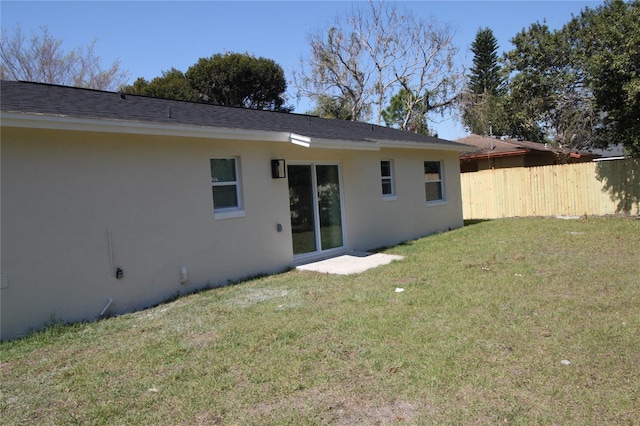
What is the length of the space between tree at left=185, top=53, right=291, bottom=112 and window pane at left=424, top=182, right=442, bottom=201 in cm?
1630

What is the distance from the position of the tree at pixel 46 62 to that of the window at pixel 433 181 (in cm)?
1928

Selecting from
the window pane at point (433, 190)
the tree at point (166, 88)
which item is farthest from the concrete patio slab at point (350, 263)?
the tree at point (166, 88)

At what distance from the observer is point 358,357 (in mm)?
4223

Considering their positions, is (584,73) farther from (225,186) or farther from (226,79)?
(226,79)

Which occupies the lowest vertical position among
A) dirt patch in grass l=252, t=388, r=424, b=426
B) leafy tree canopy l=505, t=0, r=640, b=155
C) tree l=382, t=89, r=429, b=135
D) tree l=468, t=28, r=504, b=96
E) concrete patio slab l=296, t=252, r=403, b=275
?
dirt patch in grass l=252, t=388, r=424, b=426

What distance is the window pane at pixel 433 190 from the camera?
13.5 m

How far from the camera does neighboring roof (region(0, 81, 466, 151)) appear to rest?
5.72 m

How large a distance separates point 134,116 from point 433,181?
9.50 metres

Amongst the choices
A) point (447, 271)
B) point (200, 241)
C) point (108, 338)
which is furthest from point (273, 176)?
point (108, 338)

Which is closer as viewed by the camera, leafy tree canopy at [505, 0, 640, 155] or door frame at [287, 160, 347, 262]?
door frame at [287, 160, 347, 262]

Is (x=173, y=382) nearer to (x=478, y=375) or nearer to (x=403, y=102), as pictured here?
(x=478, y=375)

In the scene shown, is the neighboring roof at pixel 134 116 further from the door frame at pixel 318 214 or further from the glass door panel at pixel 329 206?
the glass door panel at pixel 329 206

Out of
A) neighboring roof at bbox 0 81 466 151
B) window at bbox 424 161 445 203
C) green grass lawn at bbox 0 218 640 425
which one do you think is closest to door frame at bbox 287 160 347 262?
neighboring roof at bbox 0 81 466 151

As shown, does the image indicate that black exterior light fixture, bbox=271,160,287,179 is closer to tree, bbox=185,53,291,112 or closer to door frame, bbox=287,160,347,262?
door frame, bbox=287,160,347,262
